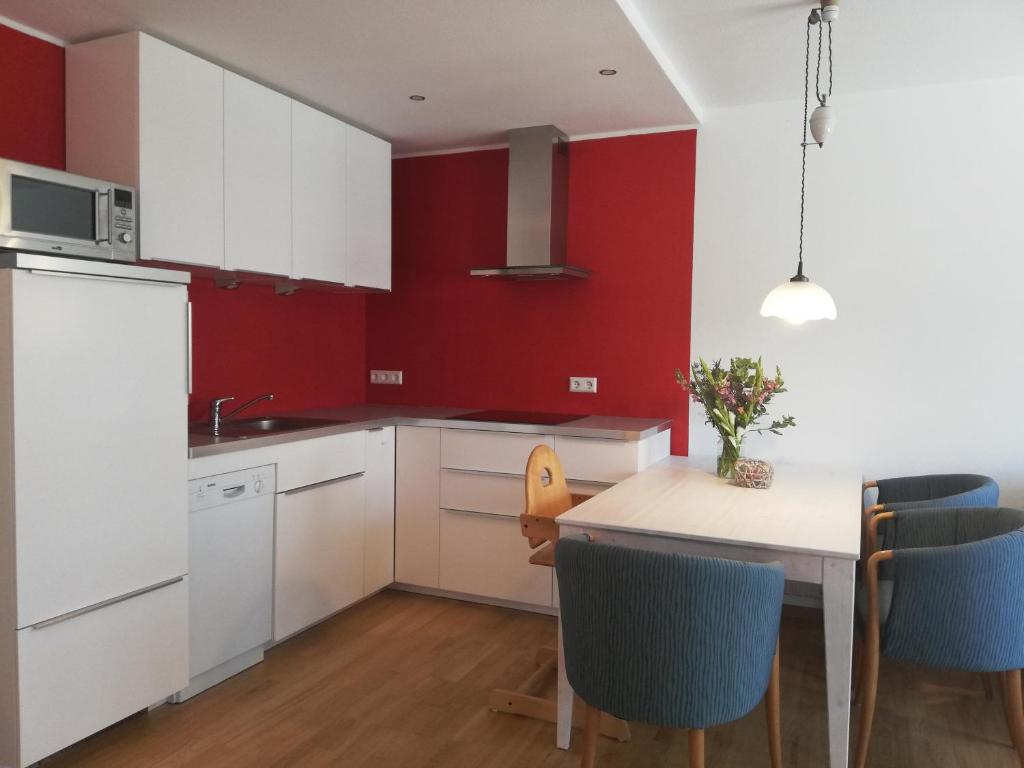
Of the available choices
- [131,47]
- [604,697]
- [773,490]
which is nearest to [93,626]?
[604,697]

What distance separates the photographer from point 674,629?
1.73m

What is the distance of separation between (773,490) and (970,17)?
70.6 inches

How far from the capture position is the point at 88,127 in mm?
2789

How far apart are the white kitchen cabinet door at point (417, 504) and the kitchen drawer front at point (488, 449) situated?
65mm

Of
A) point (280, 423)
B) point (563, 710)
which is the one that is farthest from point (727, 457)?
point (280, 423)

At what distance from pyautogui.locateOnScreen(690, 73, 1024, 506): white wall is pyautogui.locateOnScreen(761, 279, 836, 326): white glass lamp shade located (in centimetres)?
101

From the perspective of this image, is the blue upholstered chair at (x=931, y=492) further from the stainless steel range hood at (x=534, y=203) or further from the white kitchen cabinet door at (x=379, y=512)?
the white kitchen cabinet door at (x=379, y=512)

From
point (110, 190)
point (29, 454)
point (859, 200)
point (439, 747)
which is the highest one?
point (859, 200)

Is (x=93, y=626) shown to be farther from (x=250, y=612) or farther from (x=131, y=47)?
(x=131, y=47)

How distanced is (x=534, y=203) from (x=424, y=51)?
1154mm

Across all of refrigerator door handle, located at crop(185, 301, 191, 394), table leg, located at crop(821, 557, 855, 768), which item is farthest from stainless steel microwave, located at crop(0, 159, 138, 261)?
table leg, located at crop(821, 557, 855, 768)

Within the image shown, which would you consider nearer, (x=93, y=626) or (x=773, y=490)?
(x=93, y=626)

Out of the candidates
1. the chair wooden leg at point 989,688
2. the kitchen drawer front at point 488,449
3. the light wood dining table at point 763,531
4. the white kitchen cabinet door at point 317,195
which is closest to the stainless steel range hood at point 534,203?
the white kitchen cabinet door at point 317,195

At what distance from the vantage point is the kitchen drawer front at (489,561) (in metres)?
3.61
